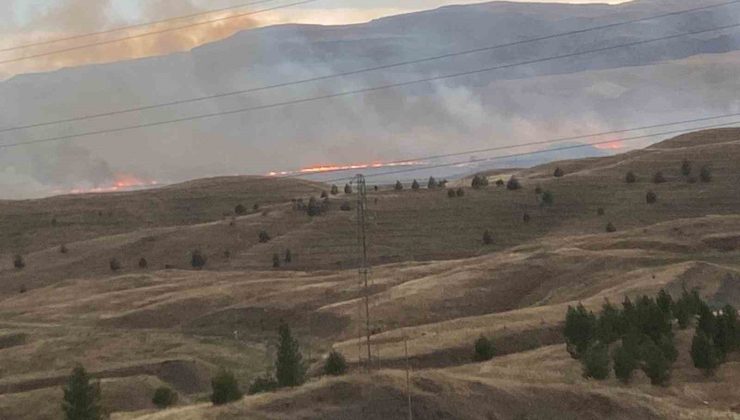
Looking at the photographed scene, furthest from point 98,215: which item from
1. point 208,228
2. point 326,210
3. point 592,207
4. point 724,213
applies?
point 724,213

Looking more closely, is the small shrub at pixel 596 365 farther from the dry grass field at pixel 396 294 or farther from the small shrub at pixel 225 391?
the small shrub at pixel 225 391

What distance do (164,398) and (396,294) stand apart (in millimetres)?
35712

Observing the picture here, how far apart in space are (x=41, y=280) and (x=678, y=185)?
88.1m

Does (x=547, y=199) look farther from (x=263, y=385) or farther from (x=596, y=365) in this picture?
(x=263, y=385)

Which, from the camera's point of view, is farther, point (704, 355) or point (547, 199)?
point (547, 199)

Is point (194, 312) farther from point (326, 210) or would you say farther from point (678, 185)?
point (678, 185)

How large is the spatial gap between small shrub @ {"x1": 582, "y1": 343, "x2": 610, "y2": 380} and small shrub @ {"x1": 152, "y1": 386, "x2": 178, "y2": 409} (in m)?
21.9

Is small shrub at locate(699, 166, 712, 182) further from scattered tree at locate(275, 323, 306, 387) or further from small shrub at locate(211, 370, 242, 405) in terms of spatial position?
small shrub at locate(211, 370, 242, 405)

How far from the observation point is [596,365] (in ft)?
149

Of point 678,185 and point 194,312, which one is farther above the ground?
point 678,185

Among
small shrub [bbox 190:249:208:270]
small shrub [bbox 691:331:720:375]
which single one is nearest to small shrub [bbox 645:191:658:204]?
small shrub [bbox 190:249:208:270]

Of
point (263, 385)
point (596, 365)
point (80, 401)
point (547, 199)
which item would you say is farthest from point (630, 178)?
point (80, 401)

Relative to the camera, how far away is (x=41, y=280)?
13600cm

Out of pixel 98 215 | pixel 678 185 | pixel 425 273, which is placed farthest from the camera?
pixel 98 215
